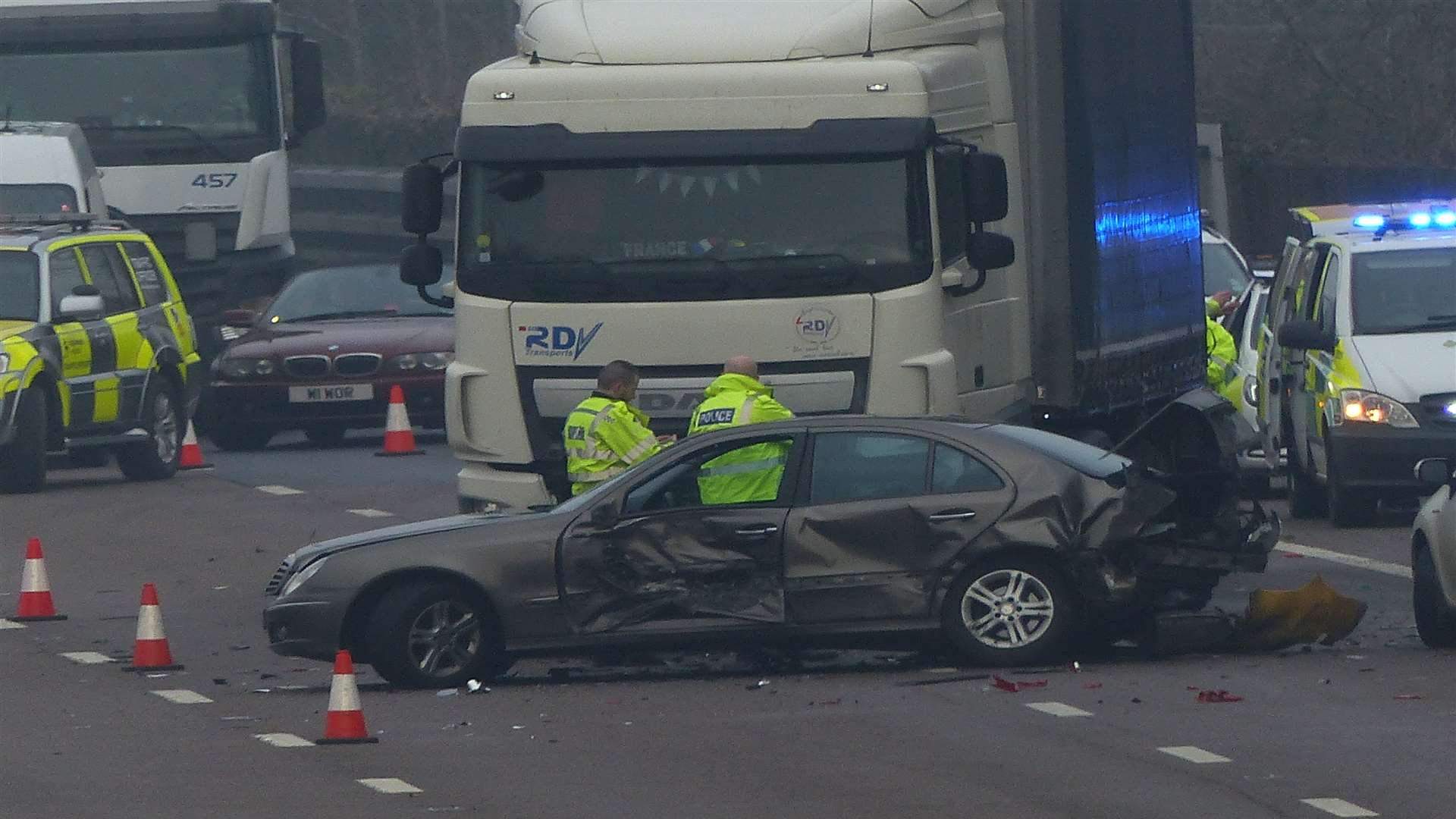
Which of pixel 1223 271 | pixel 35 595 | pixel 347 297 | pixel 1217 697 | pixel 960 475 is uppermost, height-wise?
pixel 347 297

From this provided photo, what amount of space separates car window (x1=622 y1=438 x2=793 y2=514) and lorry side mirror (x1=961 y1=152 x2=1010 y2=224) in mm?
1869

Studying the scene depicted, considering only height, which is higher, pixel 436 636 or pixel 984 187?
pixel 984 187

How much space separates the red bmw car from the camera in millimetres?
25297

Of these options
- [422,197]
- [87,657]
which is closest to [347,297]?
[422,197]

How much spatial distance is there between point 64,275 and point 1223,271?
1088 centimetres

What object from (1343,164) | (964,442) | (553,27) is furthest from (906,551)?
(1343,164)

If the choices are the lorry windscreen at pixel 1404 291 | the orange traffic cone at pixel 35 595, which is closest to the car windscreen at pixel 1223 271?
the lorry windscreen at pixel 1404 291

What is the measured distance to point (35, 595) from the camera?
15.8 m

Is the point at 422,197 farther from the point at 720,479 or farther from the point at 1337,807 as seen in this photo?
the point at 1337,807

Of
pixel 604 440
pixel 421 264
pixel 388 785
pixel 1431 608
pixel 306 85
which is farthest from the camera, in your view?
pixel 306 85

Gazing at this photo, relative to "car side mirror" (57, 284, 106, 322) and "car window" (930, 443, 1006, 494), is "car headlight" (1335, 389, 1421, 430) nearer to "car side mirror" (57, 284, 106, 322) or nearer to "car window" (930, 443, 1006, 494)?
"car window" (930, 443, 1006, 494)

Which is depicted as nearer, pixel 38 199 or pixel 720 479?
pixel 720 479

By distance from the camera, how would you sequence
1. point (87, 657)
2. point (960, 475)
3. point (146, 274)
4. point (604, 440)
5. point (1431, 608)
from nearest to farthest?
point (960, 475), point (1431, 608), point (604, 440), point (87, 657), point (146, 274)

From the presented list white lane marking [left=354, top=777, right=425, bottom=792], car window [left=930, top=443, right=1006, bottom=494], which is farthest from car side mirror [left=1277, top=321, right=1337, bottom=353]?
white lane marking [left=354, top=777, right=425, bottom=792]
